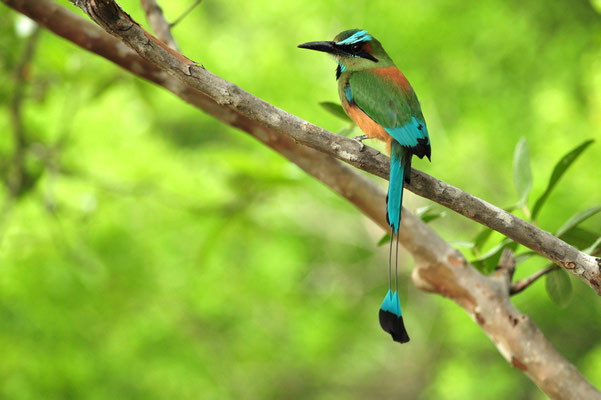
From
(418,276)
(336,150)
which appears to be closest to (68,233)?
(418,276)

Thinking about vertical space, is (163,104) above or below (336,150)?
below

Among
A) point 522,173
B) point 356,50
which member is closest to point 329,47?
point 356,50

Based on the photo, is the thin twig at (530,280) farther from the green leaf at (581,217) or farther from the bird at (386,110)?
the bird at (386,110)

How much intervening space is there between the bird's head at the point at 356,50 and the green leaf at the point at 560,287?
19.7 inches

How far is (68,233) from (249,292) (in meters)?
1.02

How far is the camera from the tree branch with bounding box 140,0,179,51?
1174mm

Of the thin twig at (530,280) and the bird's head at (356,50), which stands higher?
the bird's head at (356,50)

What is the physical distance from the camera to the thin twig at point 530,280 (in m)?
1.11

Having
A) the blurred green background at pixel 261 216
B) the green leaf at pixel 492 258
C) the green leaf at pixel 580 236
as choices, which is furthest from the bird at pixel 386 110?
the blurred green background at pixel 261 216

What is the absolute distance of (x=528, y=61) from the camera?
133 inches

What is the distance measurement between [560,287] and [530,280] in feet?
0.30

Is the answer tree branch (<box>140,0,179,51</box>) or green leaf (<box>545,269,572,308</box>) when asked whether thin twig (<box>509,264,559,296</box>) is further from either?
tree branch (<box>140,0,179,51</box>)

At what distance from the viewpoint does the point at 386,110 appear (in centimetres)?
104

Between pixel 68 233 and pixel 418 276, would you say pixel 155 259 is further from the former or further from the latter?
pixel 418 276
